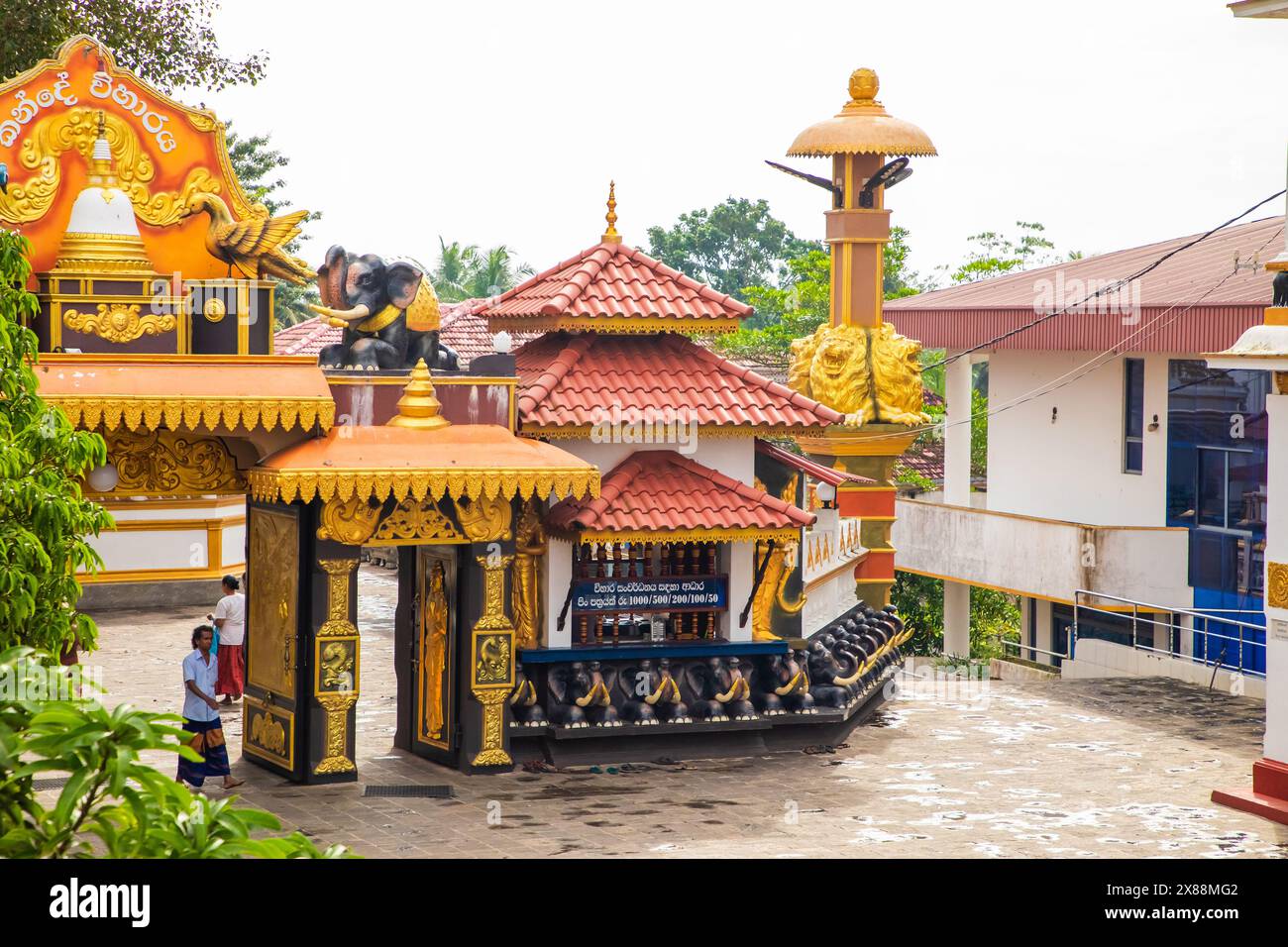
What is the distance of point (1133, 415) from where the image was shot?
26750 mm

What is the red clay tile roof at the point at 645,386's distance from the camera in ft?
52.2

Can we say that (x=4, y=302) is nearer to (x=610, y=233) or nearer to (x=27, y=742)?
(x=27, y=742)

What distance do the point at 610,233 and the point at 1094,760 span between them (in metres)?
6.75

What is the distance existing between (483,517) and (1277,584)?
21.3 ft

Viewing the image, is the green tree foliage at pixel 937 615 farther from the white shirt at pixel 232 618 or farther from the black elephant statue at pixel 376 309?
the black elephant statue at pixel 376 309

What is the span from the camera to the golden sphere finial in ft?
75.6

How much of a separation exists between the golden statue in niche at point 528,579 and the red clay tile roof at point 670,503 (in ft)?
0.62

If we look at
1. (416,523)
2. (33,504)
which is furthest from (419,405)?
(33,504)

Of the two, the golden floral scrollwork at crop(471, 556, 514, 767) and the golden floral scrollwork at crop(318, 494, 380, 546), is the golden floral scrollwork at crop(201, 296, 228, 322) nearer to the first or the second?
the golden floral scrollwork at crop(318, 494, 380, 546)

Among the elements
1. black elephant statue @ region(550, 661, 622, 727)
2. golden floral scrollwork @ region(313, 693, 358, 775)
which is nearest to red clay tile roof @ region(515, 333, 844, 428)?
black elephant statue @ region(550, 661, 622, 727)

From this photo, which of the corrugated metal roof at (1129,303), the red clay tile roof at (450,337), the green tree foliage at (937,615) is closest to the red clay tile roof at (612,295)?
the corrugated metal roof at (1129,303)

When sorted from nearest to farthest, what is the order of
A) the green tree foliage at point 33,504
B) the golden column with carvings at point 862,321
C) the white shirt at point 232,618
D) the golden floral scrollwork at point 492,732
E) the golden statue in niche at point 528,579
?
the green tree foliage at point 33,504
the golden floral scrollwork at point 492,732
the golden statue in niche at point 528,579
the white shirt at point 232,618
the golden column with carvings at point 862,321

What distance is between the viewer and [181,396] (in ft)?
45.5

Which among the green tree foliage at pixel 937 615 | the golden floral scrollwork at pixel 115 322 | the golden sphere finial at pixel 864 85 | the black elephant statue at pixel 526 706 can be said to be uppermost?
the golden sphere finial at pixel 864 85
